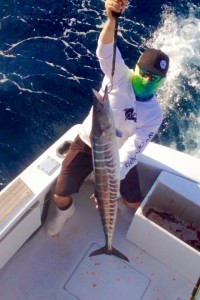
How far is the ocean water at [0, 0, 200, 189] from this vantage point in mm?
6348

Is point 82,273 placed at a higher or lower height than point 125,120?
lower

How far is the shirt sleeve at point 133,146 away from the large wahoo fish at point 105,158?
44 centimetres

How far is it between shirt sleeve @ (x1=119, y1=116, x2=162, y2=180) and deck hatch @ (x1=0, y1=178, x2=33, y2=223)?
943mm

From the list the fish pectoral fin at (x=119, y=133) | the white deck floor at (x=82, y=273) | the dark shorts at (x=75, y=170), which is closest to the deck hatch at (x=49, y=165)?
the dark shorts at (x=75, y=170)

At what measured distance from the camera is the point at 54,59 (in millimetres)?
7477

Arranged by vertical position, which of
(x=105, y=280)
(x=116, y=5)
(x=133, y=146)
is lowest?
(x=105, y=280)

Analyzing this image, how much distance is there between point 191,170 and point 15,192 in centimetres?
193

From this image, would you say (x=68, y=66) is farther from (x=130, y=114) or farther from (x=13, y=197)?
(x=13, y=197)

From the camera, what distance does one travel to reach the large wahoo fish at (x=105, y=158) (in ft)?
8.24

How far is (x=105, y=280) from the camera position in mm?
3787

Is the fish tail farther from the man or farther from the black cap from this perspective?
the black cap

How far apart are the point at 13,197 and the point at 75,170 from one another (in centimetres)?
68

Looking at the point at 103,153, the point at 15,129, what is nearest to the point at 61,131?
the point at 15,129

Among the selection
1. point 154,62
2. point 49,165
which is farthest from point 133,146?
point 49,165
